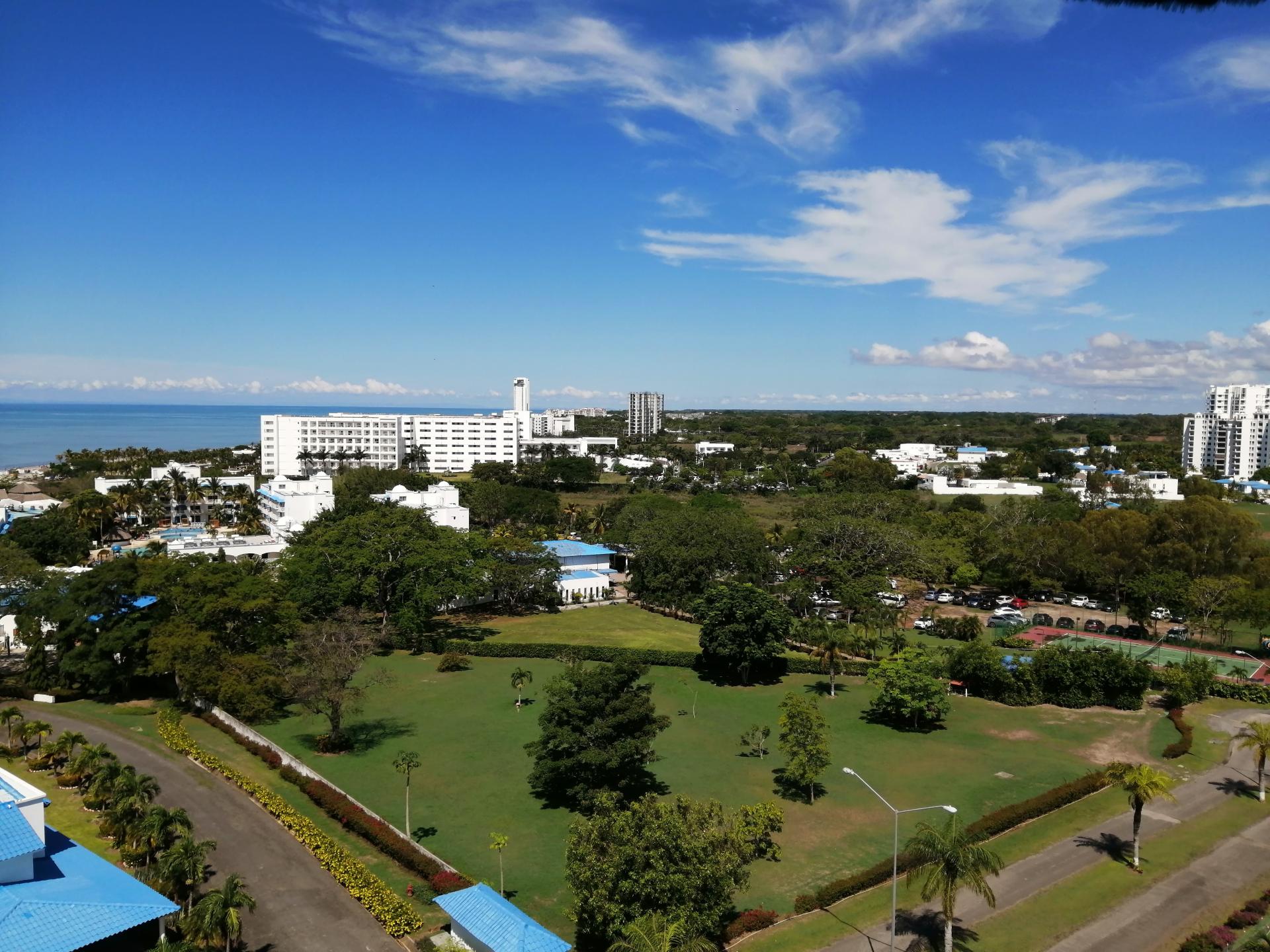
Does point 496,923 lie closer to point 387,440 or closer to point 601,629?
point 601,629

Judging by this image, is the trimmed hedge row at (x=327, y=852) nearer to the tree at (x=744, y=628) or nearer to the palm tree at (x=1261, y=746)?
the tree at (x=744, y=628)

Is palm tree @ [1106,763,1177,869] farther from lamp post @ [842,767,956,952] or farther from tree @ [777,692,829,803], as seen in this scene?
tree @ [777,692,829,803]

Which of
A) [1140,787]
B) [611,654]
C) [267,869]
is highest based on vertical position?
[1140,787]

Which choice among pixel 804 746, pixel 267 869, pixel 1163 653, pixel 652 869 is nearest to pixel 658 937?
pixel 652 869

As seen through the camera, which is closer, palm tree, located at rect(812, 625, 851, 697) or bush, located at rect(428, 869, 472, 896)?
bush, located at rect(428, 869, 472, 896)

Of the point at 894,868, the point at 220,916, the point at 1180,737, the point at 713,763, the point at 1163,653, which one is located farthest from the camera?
the point at 1163,653

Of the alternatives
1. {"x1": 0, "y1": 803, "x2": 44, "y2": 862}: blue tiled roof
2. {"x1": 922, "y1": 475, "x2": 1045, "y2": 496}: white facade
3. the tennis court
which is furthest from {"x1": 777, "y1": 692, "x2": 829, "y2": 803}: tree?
{"x1": 922, "y1": 475, "x2": 1045, "y2": 496}: white facade

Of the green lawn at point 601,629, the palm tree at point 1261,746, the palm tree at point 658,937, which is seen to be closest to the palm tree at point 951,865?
the palm tree at point 658,937
